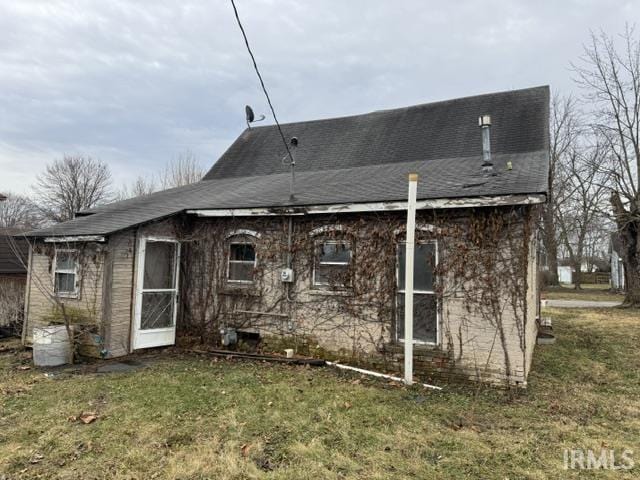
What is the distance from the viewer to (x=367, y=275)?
7.64m

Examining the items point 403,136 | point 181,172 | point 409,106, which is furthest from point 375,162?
point 181,172

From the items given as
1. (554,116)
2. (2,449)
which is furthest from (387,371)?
(554,116)

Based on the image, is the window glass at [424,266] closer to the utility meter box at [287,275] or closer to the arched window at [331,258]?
the arched window at [331,258]

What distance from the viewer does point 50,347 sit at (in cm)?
778

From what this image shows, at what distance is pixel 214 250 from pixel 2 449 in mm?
5433

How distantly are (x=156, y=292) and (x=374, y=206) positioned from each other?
5.21 meters

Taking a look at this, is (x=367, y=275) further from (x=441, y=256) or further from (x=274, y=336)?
(x=274, y=336)

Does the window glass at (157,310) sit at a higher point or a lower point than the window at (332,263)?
lower

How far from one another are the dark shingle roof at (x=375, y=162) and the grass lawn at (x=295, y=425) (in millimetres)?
3178

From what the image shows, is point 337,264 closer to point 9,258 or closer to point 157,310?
point 157,310

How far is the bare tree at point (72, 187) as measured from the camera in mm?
39156

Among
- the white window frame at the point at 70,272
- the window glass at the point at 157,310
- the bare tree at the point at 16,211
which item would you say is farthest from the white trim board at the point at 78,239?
the bare tree at the point at 16,211

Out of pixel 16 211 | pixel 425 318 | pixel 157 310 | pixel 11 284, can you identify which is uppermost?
pixel 16 211

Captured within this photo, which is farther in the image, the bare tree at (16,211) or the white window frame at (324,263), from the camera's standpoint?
the bare tree at (16,211)
